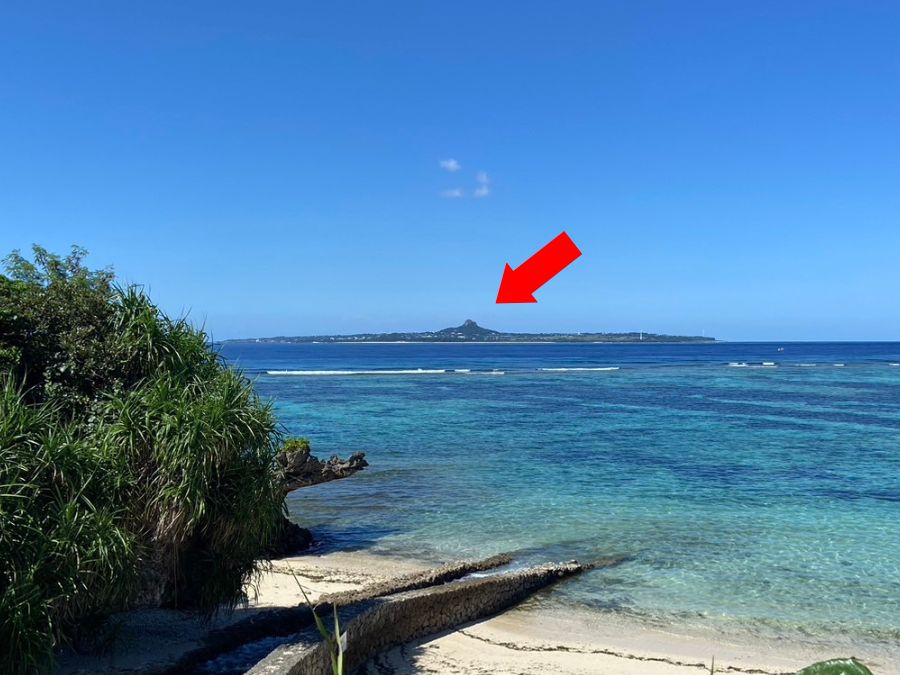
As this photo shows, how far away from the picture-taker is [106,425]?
8.80 metres

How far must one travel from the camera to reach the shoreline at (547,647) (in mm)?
9578

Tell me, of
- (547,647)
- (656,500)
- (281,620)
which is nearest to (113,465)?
(281,620)

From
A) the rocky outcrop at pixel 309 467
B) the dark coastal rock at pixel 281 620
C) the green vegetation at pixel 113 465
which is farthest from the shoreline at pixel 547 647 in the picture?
the rocky outcrop at pixel 309 467

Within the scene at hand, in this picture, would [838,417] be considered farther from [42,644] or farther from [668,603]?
[42,644]

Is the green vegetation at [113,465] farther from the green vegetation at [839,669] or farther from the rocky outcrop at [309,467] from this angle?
the rocky outcrop at [309,467]

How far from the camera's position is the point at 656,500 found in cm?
2180

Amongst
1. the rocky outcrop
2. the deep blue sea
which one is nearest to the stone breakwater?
the deep blue sea

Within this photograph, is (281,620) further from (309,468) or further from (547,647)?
(309,468)

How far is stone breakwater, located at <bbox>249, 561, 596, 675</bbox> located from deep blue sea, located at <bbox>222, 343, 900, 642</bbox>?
946mm

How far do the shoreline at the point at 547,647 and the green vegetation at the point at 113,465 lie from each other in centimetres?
52

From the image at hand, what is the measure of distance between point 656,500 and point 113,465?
55.5ft

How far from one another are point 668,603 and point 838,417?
35.3 meters

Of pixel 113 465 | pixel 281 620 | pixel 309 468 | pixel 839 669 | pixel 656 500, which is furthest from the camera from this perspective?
pixel 309 468

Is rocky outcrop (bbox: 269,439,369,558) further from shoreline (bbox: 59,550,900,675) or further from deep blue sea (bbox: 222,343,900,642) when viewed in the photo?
shoreline (bbox: 59,550,900,675)
